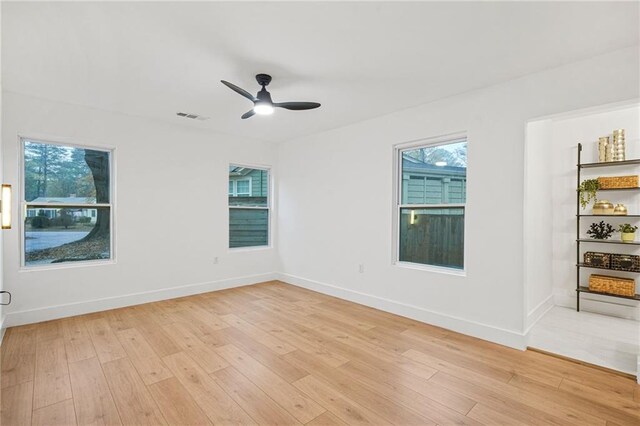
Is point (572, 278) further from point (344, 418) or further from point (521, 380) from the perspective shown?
point (344, 418)

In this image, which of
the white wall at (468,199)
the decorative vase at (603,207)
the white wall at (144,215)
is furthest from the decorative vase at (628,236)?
the white wall at (144,215)

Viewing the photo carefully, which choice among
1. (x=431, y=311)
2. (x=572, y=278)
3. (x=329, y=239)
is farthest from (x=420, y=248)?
(x=572, y=278)

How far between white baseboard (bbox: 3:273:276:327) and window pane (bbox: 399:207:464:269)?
2.99m

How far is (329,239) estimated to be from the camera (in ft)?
16.6

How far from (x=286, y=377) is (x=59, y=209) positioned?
12.0ft

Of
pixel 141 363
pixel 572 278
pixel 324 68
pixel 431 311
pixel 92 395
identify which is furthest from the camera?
pixel 572 278

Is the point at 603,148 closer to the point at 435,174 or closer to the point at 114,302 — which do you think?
the point at 435,174

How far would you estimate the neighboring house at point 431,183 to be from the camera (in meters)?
3.67

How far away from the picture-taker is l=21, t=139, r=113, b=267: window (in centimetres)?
377

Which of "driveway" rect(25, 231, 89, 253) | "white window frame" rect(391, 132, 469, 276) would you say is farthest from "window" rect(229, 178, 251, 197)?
"white window frame" rect(391, 132, 469, 276)

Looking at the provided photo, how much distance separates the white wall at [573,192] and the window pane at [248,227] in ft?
15.6

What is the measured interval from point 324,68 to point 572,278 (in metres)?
4.55

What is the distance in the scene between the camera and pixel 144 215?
4.49 m

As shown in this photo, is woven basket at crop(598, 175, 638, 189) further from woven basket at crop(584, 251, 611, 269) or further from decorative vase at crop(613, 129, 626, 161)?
woven basket at crop(584, 251, 611, 269)
